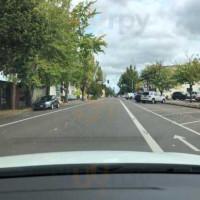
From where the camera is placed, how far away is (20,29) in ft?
79.4

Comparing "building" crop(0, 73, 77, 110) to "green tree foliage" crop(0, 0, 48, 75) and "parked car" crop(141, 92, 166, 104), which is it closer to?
"green tree foliage" crop(0, 0, 48, 75)

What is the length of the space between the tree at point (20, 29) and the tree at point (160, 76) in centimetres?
5513

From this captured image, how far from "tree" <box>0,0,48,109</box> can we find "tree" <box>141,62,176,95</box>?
2170 inches

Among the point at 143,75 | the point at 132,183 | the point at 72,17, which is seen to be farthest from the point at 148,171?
the point at 143,75

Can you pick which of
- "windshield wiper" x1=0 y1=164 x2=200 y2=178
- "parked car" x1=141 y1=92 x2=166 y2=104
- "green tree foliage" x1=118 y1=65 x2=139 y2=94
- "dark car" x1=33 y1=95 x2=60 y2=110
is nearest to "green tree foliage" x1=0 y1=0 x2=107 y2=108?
"dark car" x1=33 y1=95 x2=60 y2=110

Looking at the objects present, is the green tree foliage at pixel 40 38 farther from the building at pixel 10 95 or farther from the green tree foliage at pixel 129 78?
the green tree foliage at pixel 129 78

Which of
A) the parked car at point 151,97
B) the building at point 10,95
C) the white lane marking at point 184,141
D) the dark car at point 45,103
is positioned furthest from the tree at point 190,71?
the white lane marking at point 184,141

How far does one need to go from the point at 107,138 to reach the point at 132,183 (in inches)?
453

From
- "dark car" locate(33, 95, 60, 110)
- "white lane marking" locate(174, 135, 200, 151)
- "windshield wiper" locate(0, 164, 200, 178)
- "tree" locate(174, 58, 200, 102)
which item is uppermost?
"tree" locate(174, 58, 200, 102)

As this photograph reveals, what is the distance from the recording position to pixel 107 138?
14.5m

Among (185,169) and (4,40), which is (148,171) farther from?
(4,40)

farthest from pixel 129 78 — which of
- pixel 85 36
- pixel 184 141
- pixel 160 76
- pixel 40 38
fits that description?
pixel 184 141

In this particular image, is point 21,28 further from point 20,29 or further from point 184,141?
point 184,141

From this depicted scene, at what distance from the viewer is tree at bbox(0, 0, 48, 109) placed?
2377 centimetres
